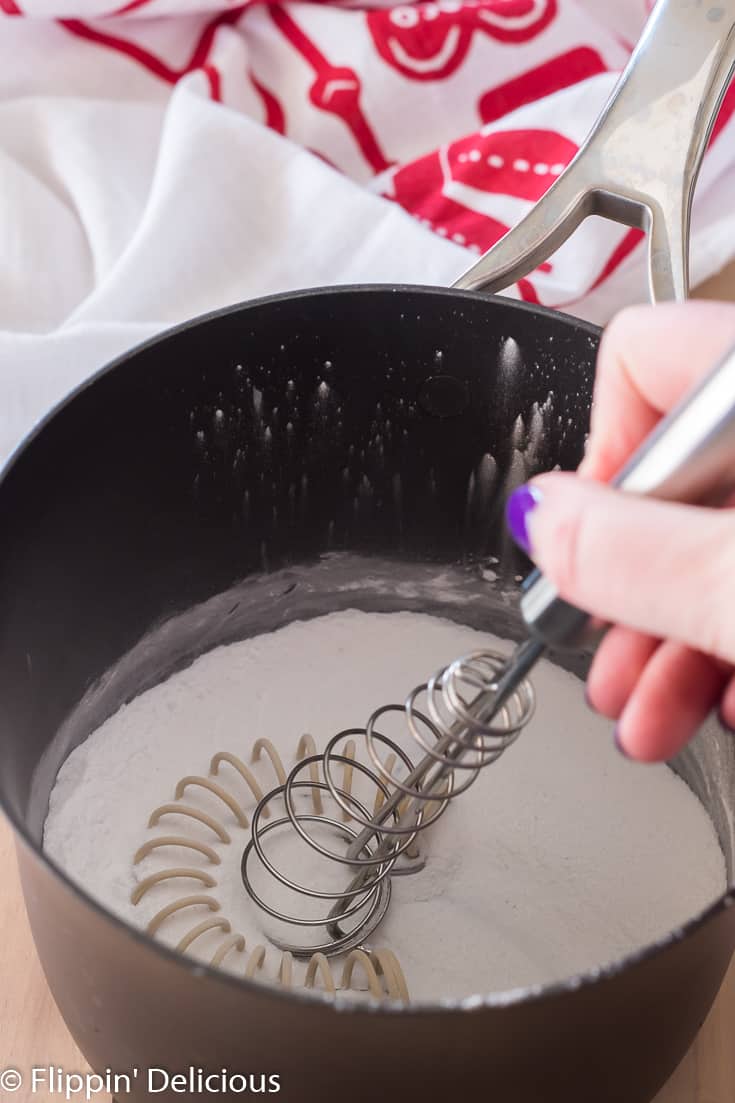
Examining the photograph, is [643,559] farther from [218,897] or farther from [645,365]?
[218,897]

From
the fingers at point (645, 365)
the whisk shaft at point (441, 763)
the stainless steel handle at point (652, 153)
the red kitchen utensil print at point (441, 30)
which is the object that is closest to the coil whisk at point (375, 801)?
the whisk shaft at point (441, 763)

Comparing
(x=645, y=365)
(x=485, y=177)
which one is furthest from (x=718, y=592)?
(x=485, y=177)

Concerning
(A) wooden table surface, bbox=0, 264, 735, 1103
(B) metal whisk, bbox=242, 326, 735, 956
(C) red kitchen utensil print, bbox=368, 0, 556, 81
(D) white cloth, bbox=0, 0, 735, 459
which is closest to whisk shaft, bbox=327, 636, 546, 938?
(B) metal whisk, bbox=242, 326, 735, 956

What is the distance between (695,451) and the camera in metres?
0.38

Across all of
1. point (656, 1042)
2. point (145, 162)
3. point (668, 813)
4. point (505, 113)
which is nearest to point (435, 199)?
point (505, 113)

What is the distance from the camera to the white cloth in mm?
850

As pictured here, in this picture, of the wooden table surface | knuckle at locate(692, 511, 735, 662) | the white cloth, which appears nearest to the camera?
knuckle at locate(692, 511, 735, 662)

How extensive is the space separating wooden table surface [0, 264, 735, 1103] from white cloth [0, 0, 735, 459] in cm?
33

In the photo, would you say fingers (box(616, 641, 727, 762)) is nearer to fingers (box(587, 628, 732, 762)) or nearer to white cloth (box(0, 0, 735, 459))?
fingers (box(587, 628, 732, 762))

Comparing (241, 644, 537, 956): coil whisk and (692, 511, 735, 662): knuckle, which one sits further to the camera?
(241, 644, 537, 956): coil whisk

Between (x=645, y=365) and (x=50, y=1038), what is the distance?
0.45 meters

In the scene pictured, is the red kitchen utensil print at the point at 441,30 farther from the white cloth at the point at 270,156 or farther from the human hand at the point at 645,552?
the human hand at the point at 645,552

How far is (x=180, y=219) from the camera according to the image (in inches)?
33.6

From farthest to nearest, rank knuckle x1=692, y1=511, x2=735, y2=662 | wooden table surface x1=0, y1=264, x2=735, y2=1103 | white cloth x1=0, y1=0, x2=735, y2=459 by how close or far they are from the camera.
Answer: white cloth x1=0, y1=0, x2=735, y2=459 → wooden table surface x1=0, y1=264, x2=735, y2=1103 → knuckle x1=692, y1=511, x2=735, y2=662
